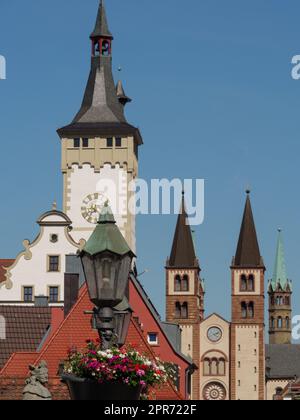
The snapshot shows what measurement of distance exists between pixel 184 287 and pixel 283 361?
3170cm

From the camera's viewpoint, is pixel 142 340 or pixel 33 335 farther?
pixel 33 335

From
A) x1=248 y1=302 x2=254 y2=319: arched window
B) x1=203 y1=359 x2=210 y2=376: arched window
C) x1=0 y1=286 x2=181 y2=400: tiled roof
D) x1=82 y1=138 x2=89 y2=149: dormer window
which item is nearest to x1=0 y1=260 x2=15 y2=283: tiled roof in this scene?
x1=82 y1=138 x2=89 y2=149: dormer window

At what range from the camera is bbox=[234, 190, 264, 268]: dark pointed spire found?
450 ft

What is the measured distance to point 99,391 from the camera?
14.6 meters

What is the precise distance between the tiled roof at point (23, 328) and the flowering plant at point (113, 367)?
32.6 meters

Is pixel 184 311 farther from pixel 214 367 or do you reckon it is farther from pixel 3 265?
pixel 3 265

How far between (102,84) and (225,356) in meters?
49.6

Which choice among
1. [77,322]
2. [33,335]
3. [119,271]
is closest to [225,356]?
[33,335]

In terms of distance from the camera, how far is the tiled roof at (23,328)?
4881 centimetres

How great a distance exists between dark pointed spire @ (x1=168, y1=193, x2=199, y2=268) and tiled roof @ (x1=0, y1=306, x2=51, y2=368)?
87.9 meters

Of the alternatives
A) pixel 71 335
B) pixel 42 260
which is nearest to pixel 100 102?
pixel 42 260

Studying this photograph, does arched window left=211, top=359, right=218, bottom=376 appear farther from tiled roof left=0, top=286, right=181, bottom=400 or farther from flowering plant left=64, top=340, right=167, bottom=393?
flowering plant left=64, top=340, right=167, bottom=393
